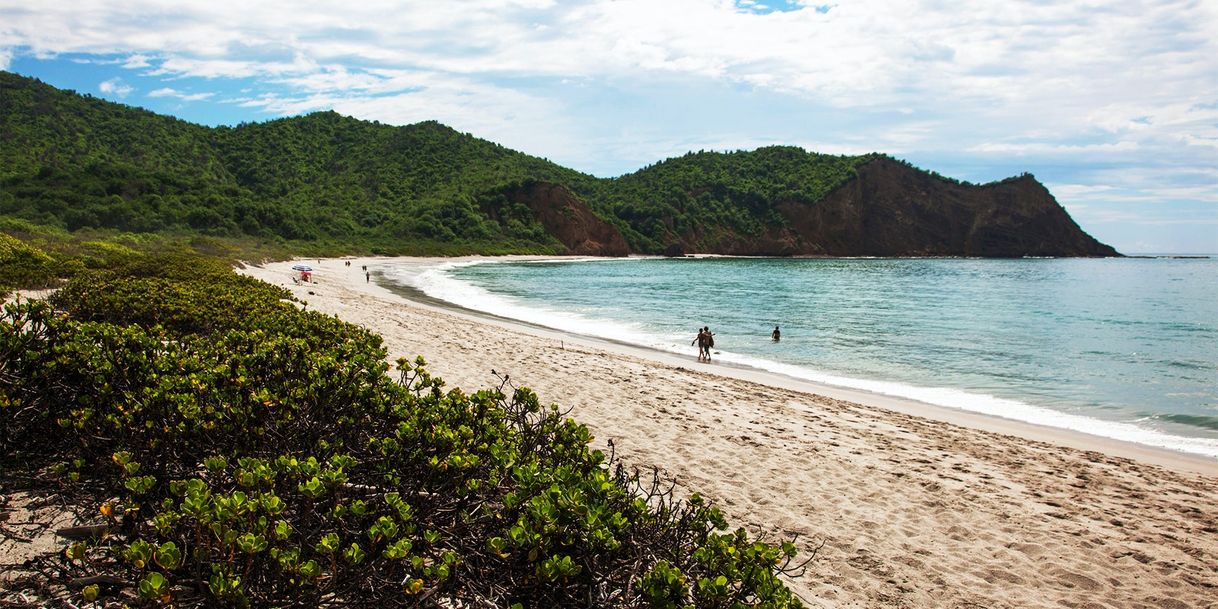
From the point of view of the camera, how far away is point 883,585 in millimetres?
5133

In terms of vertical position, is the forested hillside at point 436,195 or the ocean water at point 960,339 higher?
the forested hillside at point 436,195

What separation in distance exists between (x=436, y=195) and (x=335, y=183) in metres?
16.6

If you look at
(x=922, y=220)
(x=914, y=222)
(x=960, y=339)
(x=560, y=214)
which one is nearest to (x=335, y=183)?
(x=560, y=214)

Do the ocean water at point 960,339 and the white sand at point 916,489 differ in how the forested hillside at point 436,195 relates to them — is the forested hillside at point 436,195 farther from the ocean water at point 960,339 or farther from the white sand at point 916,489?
the white sand at point 916,489

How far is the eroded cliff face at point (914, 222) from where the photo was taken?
132 metres

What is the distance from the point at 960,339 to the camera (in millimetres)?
22969

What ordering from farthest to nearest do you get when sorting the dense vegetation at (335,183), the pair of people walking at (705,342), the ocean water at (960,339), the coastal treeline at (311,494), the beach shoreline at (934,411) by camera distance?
the dense vegetation at (335,183) < the pair of people walking at (705,342) < the ocean water at (960,339) < the beach shoreline at (934,411) < the coastal treeline at (311,494)

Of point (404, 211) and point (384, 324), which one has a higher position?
point (404, 211)

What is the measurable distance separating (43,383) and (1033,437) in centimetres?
→ 1202

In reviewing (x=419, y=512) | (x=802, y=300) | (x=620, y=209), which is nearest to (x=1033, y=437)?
(x=419, y=512)

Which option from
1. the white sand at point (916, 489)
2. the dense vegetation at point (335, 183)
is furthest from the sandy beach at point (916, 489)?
the dense vegetation at point (335, 183)

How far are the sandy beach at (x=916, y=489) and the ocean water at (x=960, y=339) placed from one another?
2353mm

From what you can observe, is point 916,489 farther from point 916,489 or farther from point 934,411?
point 934,411

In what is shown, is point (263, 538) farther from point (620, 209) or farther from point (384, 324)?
point (620, 209)
